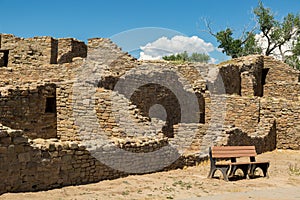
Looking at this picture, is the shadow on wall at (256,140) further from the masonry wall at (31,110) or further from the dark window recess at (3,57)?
the dark window recess at (3,57)

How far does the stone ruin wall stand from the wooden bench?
1868mm

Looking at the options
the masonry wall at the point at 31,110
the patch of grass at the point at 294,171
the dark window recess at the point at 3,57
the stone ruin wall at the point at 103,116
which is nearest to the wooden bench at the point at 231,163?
the patch of grass at the point at 294,171

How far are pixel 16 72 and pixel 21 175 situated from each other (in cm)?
1018

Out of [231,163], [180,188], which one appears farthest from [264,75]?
[180,188]

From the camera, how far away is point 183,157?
13469 millimetres

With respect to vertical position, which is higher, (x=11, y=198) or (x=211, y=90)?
(x=211, y=90)

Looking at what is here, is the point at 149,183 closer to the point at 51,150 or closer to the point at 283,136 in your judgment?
the point at 51,150

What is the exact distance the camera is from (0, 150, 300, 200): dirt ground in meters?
8.83

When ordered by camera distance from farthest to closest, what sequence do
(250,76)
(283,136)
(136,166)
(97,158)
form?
(250,76), (283,136), (136,166), (97,158)

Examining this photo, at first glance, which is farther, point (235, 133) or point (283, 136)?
point (283, 136)

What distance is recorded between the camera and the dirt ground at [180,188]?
8.83 meters

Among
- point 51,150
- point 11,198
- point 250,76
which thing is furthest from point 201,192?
point 250,76

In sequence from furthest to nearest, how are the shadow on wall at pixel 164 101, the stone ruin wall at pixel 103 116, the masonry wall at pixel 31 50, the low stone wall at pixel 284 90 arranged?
1. the low stone wall at pixel 284 90
2. the masonry wall at pixel 31 50
3. the shadow on wall at pixel 164 101
4. the stone ruin wall at pixel 103 116

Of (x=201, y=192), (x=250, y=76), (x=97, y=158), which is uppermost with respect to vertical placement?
(x=250, y=76)
